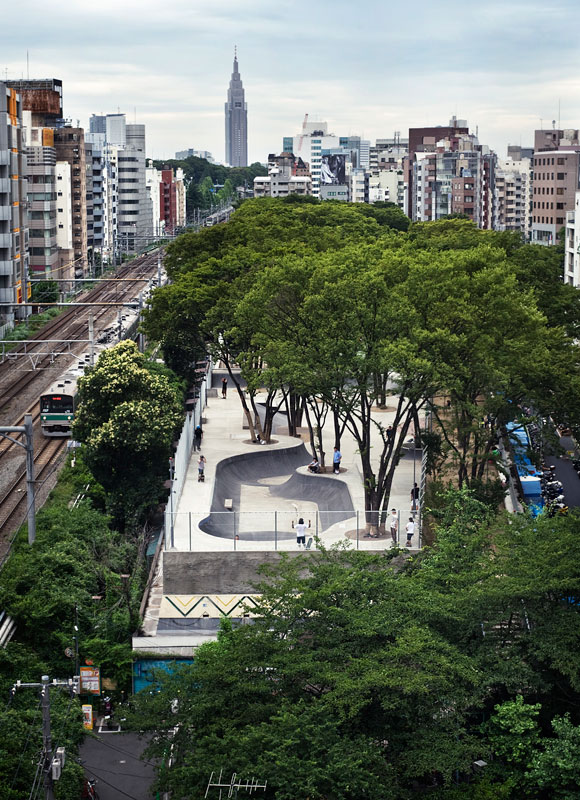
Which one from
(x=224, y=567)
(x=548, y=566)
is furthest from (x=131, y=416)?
(x=548, y=566)

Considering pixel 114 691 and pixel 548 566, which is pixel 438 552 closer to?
pixel 548 566

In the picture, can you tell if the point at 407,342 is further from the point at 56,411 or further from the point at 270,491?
the point at 56,411

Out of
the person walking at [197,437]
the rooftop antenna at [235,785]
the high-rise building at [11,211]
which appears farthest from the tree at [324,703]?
the high-rise building at [11,211]

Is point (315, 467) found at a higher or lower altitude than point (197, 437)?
lower

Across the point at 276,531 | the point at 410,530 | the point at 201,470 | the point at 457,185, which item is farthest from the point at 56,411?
the point at 457,185

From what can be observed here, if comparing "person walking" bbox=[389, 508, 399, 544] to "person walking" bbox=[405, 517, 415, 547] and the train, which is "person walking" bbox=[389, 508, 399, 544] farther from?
the train

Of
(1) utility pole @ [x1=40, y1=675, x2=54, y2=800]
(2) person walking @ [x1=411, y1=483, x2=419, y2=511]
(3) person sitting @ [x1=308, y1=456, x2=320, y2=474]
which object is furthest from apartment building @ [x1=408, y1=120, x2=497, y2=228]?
(1) utility pole @ [x1=40, y1=675, x2=54, y2=800]

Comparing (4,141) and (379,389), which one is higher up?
(4,141)

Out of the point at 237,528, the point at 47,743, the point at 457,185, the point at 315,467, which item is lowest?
the point at 47,743
